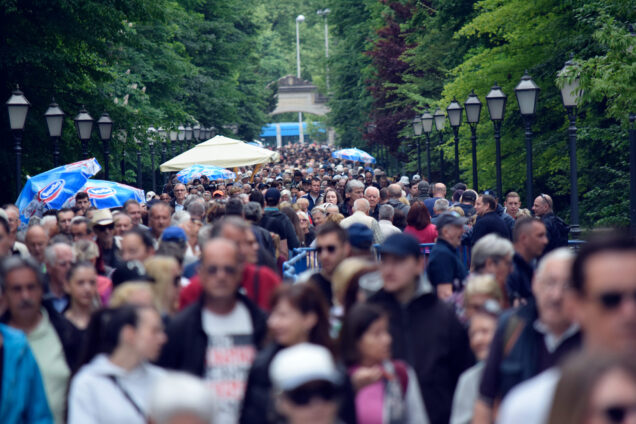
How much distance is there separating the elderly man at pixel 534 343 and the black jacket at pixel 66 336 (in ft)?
9.59

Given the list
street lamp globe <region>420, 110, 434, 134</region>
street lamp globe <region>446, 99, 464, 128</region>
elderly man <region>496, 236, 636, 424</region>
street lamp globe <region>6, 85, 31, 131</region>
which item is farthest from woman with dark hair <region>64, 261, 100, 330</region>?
street lamp globe <region>420, 110, 434, 134</region>

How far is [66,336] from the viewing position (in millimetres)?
6789

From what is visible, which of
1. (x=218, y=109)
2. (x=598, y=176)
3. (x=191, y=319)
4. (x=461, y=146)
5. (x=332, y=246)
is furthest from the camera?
(x=218, y=109)

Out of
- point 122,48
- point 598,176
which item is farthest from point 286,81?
point 598,176

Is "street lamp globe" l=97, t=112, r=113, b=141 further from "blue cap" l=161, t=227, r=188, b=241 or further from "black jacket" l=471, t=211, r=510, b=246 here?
"blue cap" l=161, t=227, r=188, b=241

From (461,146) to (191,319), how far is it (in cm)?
2638

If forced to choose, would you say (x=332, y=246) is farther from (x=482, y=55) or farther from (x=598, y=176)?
(x=482, y=55)

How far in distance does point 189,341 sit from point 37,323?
4.69 feet

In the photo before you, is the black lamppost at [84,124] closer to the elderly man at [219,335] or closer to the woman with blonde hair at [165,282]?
the woman with blonde hair at [165,282]

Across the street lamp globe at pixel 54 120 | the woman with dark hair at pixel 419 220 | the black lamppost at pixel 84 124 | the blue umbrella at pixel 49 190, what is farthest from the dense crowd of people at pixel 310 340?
the black lamppost at pixel 84 124

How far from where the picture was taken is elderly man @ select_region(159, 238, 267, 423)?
562 cm

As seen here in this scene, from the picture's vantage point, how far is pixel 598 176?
24688 mm

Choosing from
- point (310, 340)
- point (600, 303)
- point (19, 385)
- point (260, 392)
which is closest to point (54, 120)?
point (19, 385)

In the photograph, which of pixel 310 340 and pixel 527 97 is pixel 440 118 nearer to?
pixel 527 97
